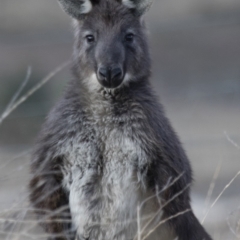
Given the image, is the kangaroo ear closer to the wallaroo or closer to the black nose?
the wallaroo

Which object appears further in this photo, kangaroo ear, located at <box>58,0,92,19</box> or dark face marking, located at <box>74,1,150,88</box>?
kangaroo ear, located at <box>58,0,92,19</box>

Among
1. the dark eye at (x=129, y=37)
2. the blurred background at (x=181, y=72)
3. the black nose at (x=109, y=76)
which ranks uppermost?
the blurred background at (x=181, y=72)

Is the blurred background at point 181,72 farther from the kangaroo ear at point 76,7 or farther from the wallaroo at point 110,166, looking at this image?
the kangaroo ear at point 76,7

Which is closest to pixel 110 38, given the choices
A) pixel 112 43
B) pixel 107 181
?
pixel 112 43

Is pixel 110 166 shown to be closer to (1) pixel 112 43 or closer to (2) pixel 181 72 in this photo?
(1) pixel 112 43

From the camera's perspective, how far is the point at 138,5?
6.75m

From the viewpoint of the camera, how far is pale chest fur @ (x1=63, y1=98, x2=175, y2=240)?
6.39 m

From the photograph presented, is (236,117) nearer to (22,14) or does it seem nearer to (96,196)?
(22,14)

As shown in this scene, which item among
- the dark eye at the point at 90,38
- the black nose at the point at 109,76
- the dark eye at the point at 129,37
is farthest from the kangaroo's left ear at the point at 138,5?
the black nose at the point at 109,76

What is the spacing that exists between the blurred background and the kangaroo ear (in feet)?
15.9

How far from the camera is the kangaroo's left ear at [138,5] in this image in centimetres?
670

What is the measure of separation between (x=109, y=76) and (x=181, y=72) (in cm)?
1447

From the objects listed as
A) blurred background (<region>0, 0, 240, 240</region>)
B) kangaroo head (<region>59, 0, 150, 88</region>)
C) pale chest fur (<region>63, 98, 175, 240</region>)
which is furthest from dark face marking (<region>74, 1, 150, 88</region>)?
blurred background (<region>0, 0, 240, 240</region>)

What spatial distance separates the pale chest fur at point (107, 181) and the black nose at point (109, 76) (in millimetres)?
296
